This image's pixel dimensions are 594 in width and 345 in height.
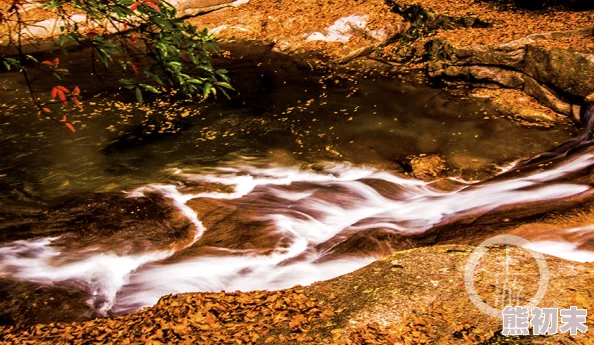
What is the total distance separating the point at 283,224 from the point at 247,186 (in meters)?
1.35

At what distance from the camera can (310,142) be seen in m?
9.02

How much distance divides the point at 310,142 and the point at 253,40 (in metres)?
6.78

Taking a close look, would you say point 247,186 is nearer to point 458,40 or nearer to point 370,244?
point 370,244

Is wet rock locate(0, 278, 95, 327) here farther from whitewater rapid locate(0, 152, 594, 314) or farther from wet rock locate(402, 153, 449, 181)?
wet rock locate(402, 153, 449, 181)

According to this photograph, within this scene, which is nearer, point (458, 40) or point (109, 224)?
point (109, 224)

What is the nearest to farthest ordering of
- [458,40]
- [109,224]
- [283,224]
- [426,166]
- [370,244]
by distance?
[370,244]
[109,224]
[283,224]
[426,166]
[458,40]

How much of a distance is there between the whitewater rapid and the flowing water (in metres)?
0.02

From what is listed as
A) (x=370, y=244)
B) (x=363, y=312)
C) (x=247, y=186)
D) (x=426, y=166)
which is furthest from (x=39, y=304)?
(x=426, y=166)

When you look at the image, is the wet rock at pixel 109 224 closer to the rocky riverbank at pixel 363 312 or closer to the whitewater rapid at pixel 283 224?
the whitewater rapid at pixel 283 224

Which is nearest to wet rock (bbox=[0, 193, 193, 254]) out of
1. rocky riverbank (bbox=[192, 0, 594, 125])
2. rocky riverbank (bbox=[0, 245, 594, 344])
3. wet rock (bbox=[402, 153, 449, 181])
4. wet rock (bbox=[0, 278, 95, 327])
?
wet rock (bbox=[0, 278, 95, 327])

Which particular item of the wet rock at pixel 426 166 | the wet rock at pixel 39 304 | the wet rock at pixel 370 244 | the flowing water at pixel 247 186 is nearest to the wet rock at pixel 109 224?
the flowing water at pixel 247 186

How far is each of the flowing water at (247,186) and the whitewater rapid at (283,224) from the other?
0.02m

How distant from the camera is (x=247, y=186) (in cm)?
790

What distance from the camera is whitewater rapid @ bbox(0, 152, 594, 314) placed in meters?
5.81
